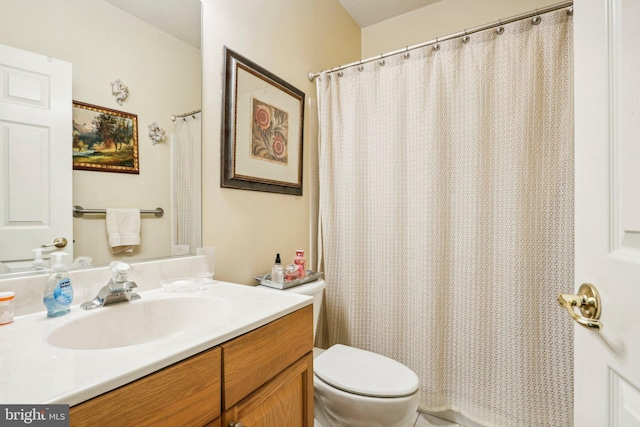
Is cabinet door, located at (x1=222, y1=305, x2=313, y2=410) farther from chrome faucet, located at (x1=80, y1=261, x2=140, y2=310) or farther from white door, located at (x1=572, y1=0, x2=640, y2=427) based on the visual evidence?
white door, located at (x1=572, y1=0, x2=640, y2=427)

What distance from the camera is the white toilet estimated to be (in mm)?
1069

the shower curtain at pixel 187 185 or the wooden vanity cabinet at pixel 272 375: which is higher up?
the shower curtain at pixel 187 185

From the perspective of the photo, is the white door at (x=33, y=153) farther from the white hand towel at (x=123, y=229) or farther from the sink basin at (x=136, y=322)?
the sink basin at (x=136, y=322)

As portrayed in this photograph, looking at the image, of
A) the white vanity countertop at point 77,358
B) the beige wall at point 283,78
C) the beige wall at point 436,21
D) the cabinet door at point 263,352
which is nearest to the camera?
the white vanity countertop at point 77,358

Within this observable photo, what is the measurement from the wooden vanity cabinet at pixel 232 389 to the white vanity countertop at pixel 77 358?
2 centimetres

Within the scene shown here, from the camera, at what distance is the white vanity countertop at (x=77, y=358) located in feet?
1.36

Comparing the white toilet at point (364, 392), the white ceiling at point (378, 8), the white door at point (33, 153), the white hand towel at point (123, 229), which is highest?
the white ceiling at point (378, 8)

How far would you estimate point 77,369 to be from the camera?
0.47 metres

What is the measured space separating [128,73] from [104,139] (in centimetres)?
24

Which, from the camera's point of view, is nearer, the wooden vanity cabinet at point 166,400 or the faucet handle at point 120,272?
the wooden vanity cabinet at point 166,400

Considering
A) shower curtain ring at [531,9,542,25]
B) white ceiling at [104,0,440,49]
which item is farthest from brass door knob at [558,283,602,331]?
white ceiling at [104,0,440,49]

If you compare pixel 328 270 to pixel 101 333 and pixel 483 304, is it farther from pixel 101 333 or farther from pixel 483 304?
pixel 101 333

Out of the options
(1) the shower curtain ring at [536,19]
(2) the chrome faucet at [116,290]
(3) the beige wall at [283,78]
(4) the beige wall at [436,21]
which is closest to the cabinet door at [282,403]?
(2) the chrome faucet at [116,290]

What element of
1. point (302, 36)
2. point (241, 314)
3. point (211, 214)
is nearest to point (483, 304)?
point (241, 314)
